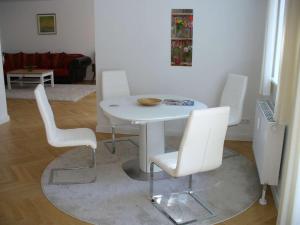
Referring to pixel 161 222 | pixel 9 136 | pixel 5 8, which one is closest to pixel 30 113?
pixel 9 136

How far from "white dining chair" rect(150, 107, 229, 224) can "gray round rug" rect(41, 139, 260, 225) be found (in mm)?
345

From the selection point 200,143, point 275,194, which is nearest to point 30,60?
point 200,143

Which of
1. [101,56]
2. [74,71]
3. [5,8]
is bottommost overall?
[74,71]

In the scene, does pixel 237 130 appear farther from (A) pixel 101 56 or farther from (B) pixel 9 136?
(B) pixel 9 136

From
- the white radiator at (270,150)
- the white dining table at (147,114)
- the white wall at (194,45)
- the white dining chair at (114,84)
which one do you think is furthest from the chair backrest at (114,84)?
the white radiator at (270,150)

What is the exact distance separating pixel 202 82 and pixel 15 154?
248cm

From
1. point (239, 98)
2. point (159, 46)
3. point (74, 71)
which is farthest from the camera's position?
point (74, 71)

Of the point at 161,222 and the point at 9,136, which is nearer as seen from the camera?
the point at 161,222

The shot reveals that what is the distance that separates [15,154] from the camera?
12.3 ft

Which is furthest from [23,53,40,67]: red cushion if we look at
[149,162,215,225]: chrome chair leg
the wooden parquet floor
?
[149,162,215,225]: chrome chair leg

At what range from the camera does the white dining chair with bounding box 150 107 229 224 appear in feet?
7.23

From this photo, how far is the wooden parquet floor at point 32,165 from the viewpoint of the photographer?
97.3 inches

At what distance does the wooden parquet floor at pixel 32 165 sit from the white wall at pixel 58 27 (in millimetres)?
3948

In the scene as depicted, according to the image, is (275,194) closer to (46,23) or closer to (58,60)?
(58,60)
